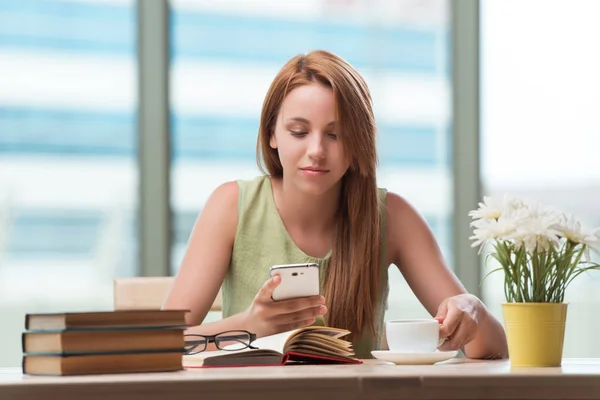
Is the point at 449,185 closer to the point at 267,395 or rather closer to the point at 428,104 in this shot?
the point at 428,104

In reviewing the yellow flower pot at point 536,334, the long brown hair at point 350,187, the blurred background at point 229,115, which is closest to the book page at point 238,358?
the yellow flower pot at point 536,334

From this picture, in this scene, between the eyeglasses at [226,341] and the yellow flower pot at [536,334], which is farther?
the eyeglasses at [226,341]

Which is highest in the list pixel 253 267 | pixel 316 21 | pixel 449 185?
pixel 316 21

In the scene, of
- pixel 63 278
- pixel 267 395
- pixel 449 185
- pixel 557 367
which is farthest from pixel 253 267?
pixel 449 185

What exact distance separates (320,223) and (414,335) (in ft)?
2.41

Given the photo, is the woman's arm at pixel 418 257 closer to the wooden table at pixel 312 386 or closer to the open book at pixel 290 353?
the open book at pixel 290 353

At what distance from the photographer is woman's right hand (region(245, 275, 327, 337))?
5.63 ft

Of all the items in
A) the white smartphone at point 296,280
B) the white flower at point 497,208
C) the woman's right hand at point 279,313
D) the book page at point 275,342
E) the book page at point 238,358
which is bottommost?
the book page at point 238,358

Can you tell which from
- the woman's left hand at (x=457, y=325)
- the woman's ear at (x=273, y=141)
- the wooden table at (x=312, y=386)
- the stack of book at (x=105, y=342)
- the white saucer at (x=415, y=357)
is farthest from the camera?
the woman's ear at (x=273, y=141)

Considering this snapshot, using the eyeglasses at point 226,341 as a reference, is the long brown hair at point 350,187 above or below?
above

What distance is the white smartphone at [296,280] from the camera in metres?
1.62

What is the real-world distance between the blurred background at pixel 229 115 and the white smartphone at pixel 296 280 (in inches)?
A: 78.2

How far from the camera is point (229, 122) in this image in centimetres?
375

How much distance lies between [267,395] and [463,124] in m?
2.99
